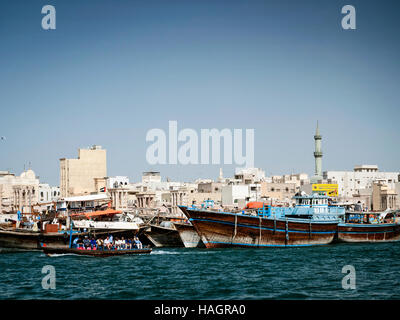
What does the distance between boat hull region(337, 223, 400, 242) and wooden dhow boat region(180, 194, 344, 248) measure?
6.66ft

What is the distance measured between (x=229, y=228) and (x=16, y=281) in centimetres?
2277

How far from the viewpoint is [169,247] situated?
55.2 metres

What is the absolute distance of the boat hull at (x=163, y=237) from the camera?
5531cm

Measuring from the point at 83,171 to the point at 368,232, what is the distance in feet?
278

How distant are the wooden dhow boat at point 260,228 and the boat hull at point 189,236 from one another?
4.17 meters

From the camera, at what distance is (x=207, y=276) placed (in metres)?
30.2

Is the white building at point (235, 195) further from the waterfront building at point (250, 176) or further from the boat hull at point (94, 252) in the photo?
the boat hull at point (94, 252)

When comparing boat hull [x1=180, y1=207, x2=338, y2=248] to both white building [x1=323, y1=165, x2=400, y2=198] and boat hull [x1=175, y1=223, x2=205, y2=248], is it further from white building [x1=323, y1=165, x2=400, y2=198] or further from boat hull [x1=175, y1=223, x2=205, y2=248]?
white building [x1=323, y1=165, x2=400, y2=198]

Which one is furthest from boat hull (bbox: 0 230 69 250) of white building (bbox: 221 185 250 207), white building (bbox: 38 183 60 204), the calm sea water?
white building (bbox: 38 183 60 204)

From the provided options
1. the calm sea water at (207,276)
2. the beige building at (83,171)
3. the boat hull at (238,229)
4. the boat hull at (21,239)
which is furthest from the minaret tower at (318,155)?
the boat hull at (21,239)

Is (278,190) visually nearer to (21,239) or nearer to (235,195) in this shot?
(235,195)
